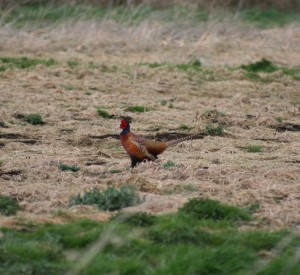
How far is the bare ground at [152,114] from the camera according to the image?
8766 millimetres

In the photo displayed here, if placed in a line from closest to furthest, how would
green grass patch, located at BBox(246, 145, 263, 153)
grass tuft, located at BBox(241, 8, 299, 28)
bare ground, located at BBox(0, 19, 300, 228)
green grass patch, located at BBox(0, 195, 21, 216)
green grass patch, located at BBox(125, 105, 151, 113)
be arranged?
green grass patch, located at BBox(0, 195, 21, 216)
bare ground, located at BBox(0, 19, 300, 228)
green grass patch, located at BBox(246, 145, 263, 153)
green grass patch, located at BBox(125, 105, 151, 113)
grass tuft, located at BBox(241, 8, 299, 28)

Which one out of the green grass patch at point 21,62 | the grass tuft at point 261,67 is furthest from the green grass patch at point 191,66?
the green grass patch at point 21,62

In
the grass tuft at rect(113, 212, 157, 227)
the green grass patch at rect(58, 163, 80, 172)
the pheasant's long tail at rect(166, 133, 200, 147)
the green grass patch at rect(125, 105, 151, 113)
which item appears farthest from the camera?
the green grass patch at rect(125, 105, 151, 113)

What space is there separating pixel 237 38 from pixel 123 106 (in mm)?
9534

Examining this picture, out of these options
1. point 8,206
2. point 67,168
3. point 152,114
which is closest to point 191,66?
point 152,114

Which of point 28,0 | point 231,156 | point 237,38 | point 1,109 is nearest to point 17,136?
point 1,109

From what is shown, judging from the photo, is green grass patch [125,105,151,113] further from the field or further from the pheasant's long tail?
the pheasant's long tail

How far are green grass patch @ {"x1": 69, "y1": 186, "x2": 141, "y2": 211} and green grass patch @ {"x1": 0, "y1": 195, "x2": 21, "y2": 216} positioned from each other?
1.56 ft

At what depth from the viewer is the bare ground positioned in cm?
877

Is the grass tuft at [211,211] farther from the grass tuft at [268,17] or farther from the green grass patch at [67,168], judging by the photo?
the grass tuft at [268,17]

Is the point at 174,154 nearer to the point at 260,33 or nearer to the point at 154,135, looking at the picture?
the point at 154,135

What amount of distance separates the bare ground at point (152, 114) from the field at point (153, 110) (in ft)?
0.08

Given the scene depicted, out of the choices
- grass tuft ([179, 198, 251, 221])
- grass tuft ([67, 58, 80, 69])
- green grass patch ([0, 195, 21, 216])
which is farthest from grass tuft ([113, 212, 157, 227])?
grass tuft ([67, 58, 80, 69])

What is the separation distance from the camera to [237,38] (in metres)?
23.8
